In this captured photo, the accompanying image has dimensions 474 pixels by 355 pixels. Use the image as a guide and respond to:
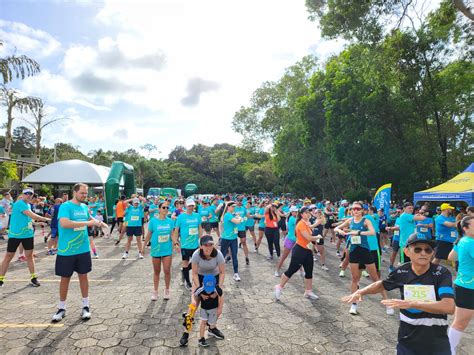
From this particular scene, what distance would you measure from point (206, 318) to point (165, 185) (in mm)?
55080

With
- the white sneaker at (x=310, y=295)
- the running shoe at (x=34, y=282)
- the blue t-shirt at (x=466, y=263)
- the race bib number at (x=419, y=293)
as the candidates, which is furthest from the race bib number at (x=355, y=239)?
the running shoe at (x=34, y=282)

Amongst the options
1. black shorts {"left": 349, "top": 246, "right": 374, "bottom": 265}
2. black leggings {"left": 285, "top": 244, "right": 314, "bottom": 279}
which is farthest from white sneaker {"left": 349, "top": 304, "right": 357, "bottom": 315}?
black leggings {"left": 285, "top": 244, "right": 314, "bottom": 279}

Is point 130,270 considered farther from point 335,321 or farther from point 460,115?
point 460,115

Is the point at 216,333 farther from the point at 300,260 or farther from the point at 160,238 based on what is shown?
the point at 300,260

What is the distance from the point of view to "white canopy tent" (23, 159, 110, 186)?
71.5 ft

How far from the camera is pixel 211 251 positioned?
409 cm

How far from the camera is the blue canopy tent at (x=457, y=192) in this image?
10.5 m

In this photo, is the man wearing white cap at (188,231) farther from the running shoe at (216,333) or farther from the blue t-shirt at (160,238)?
the running shoe at (216,333)

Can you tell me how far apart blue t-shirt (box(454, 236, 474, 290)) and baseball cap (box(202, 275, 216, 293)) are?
3210 millimetres

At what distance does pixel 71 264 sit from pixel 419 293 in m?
4.72

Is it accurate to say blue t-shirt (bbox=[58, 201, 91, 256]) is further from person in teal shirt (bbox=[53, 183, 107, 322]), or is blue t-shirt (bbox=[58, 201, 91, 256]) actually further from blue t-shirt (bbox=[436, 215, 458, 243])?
blue t-shirt (bbox=[436, 215, 458, 243])

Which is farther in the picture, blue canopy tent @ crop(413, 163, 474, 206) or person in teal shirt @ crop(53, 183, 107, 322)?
blue canopy tent @ crop(413, 163, 474, 206)

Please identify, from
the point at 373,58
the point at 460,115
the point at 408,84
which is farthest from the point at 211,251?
the point at 460,115

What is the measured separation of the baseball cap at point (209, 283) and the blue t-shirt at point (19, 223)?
4.66 meters
